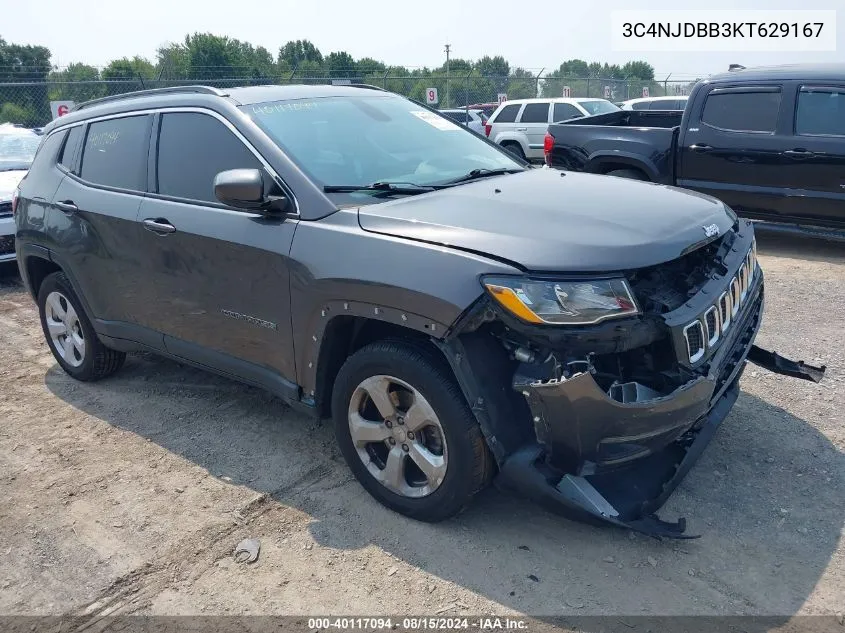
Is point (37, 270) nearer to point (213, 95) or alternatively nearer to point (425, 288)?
point (213, 95)

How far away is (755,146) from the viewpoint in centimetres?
788

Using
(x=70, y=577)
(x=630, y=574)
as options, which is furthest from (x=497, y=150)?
(x=70, y=577)

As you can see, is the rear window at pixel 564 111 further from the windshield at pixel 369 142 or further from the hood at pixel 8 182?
the windshield at pixel 369 142

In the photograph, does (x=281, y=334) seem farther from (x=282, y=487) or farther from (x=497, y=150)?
(x=497, y=150)

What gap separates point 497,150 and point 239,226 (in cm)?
171

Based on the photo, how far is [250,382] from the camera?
3834 mm

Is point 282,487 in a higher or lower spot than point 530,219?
lower

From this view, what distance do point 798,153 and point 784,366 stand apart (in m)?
4.73

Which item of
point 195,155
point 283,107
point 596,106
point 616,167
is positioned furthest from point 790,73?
point 596,106

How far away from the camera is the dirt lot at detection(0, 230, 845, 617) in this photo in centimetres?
282

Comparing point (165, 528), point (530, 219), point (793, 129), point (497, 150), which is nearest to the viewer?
point (530, 219)

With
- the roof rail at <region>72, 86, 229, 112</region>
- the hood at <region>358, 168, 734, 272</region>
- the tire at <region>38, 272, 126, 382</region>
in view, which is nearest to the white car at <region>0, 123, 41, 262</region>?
the tire at <region>38, 272, 126, 382</region>

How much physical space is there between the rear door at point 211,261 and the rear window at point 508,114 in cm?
1436

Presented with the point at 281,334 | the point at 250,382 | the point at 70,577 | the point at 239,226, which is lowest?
the point at 70,577
